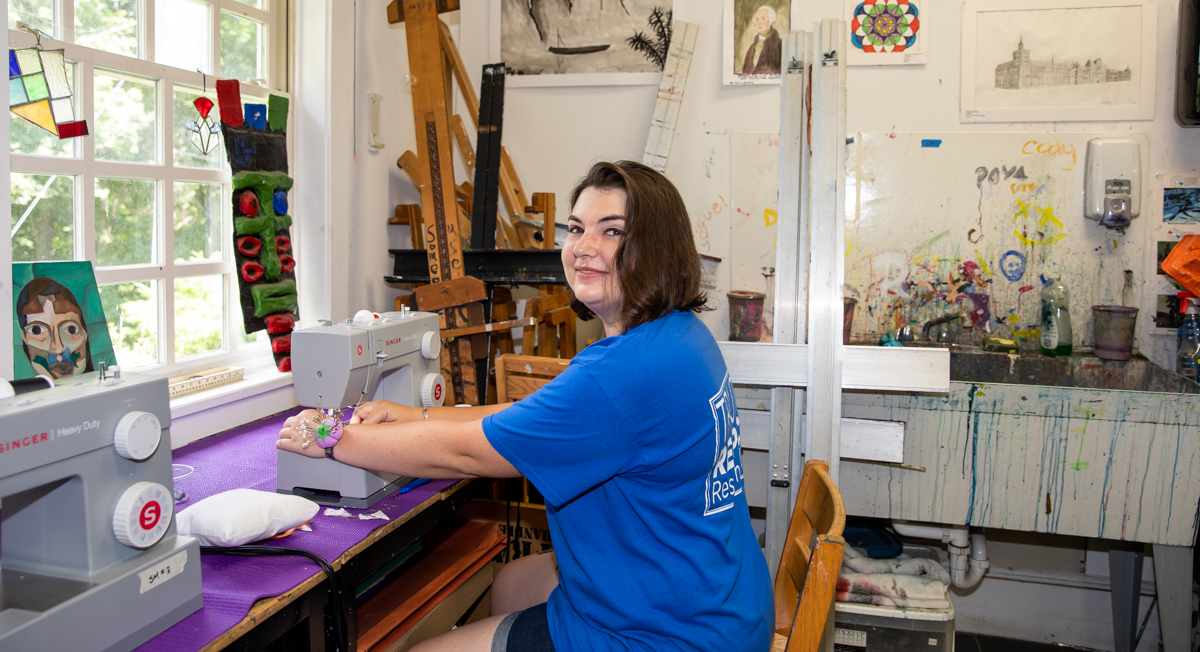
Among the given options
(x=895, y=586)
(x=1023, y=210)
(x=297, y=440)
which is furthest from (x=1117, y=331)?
(x=297, y=440)

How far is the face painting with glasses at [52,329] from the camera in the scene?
151 cm

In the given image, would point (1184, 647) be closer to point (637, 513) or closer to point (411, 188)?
point (637, 513)

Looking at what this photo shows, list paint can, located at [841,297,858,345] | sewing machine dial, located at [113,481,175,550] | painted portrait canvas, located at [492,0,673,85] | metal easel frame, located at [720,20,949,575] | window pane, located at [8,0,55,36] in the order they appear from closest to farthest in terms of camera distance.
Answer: sewing machine dial, located at [113,481,175,550]
window pane, located at [8,0,55,36]
metal easel frame, located at [720,20,949,575]
paint can, located at [841,297,858,345]
painted portrait canvas, located at [492,0,673,85]

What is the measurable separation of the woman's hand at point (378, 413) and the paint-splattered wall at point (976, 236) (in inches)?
86.0

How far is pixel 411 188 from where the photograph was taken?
3.24 meters

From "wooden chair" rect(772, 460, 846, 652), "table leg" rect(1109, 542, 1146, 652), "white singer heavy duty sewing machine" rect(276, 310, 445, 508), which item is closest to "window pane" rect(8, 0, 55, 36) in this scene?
"white singer heavy duty sewing machine" rect(276, 310, 445, 508)

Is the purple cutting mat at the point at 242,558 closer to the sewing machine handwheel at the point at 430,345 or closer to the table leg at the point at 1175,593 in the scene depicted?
the sewing machine handwheel at the point at 430,345

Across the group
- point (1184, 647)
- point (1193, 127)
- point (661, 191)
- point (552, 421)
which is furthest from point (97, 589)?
point (1193, 127)

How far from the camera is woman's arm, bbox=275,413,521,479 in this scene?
1229mm

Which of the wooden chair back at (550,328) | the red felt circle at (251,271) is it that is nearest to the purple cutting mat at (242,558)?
the red felt circle at (251,271)

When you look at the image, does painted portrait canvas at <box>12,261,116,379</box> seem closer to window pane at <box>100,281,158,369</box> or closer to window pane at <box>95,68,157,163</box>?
window pane at <box>100,281,158,369</box>

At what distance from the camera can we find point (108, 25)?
1.94 m

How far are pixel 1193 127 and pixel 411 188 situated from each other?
10.5 ft

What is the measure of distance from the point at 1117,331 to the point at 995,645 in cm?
132
